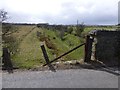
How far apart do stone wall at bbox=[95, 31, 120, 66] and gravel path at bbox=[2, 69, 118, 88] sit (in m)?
1.78

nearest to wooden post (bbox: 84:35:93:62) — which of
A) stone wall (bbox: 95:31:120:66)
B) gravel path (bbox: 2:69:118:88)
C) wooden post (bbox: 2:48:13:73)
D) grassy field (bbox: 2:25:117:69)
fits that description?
stone wall (bbox: 95:31:120:66)

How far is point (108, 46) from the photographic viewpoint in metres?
11.5

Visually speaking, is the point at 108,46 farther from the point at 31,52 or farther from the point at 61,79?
the point at 31,52

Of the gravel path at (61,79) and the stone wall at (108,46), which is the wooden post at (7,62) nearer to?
the gravel path at (61,79)

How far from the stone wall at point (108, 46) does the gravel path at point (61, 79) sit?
70.2 inches

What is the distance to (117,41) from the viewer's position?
1166 centimetres

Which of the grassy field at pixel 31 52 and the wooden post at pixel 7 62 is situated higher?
the wooden post at pixel 7 62

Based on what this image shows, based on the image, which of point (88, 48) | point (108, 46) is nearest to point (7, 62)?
point (88, 48)

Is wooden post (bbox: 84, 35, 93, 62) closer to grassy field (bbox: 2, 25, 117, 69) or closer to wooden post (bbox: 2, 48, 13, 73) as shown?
grassy field (bbox: 2, 25, 117, 69)

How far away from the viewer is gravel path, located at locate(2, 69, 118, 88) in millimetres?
8164

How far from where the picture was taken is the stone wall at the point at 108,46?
11.4 m

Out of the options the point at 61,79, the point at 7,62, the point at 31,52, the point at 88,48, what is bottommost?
the point at 31,52

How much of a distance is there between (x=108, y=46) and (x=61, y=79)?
338 cm

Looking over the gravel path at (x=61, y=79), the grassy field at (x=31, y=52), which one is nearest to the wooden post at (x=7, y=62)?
the grassy field at (x=31, y=52)
